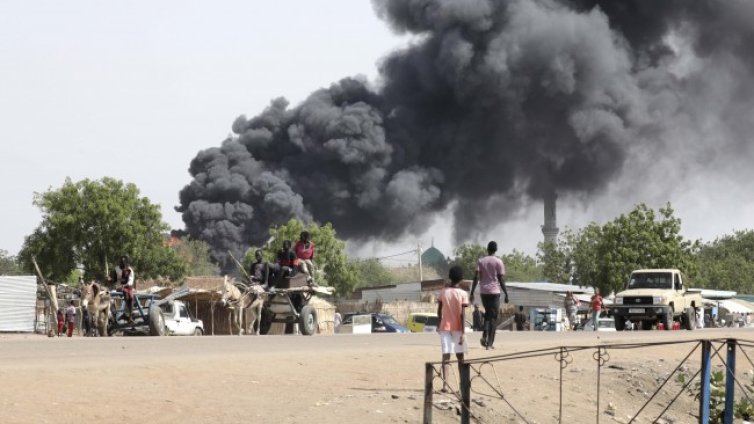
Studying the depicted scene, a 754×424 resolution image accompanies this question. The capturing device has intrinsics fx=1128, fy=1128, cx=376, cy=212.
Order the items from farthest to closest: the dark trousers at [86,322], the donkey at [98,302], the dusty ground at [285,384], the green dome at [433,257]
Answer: the green dome at [433,257] → the dark trousers at [86,322] → the donkey at [98,302] → the dusty ground at [285,384]

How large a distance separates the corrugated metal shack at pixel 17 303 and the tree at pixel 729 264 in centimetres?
5611

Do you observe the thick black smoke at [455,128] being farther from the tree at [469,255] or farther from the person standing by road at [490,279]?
the person standing by road at [490,279]

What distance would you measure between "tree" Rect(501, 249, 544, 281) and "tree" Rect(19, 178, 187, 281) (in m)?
63.5

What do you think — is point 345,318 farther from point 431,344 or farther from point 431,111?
point 431,111

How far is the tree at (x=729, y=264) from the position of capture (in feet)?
326

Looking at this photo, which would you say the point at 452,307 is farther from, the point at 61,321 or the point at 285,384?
the point at 61,321

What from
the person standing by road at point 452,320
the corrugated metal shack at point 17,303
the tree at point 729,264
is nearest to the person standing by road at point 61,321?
the corrugated metal shack at point 17,303

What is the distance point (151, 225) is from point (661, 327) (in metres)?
31.9

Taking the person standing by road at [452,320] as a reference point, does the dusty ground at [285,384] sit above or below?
below

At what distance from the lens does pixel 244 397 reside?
12945 millimetres

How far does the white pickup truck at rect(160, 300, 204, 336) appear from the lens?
109ft

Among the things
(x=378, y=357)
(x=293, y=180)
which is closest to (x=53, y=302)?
(x=378, y=357)

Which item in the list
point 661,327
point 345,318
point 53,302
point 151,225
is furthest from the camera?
point 151,225

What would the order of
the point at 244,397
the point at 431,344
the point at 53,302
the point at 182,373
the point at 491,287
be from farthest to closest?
1. the point at 53,302
2. the point at 431,344
3. the point at 491,287
4. the point at 182,373
5. the point at 244,397
